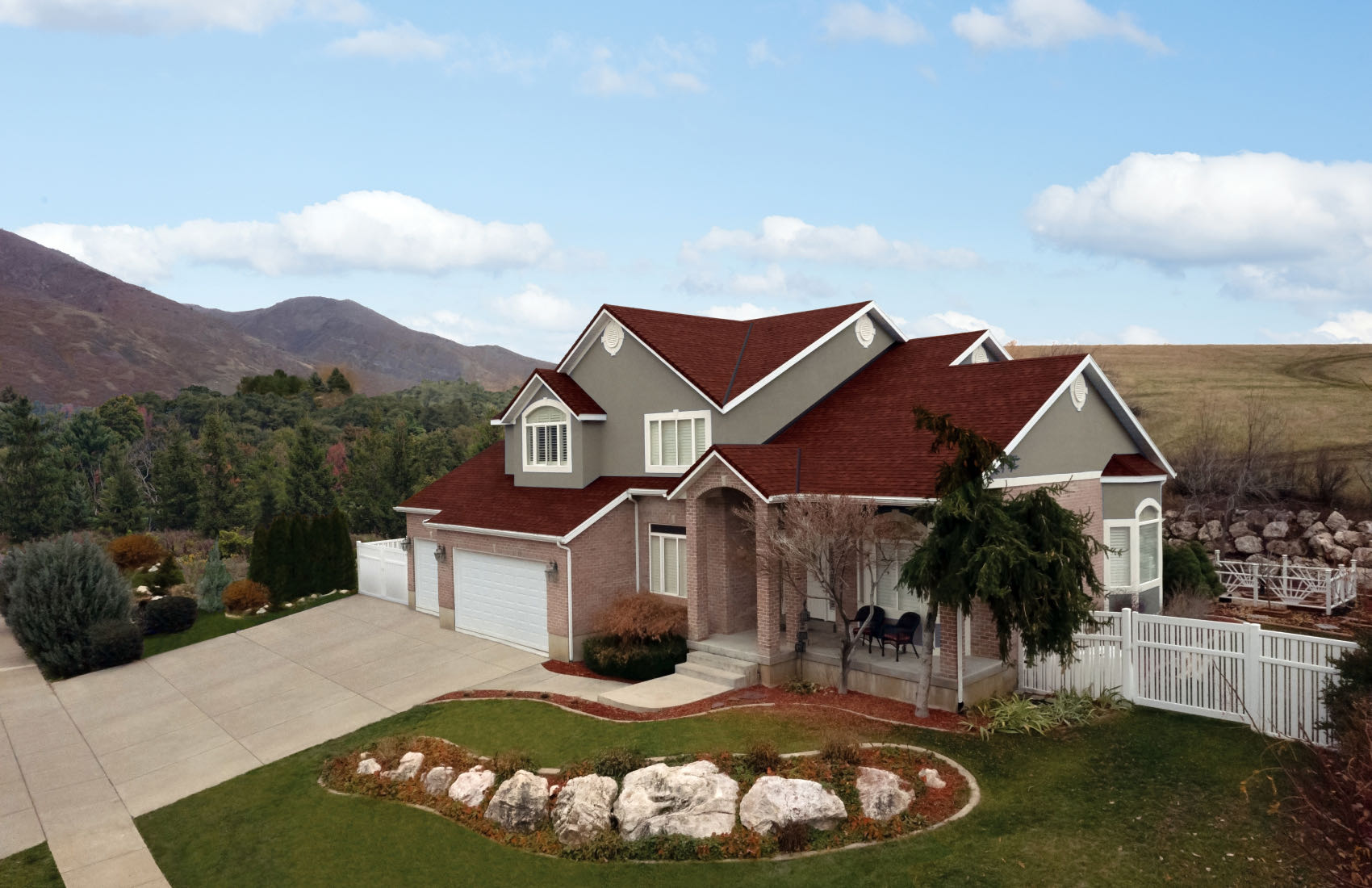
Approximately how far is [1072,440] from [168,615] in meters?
27.5

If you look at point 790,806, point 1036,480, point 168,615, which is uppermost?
point 1036,480

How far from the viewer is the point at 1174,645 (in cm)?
1429

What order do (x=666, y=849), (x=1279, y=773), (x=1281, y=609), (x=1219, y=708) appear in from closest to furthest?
1. (x=666, y=849)
2. (x=1279, y=773)
3. (x=1219, y=708)
4. (x=1281, y=609)

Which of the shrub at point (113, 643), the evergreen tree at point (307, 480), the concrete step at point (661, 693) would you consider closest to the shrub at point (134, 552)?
the evergreen tree at point (307, 480)

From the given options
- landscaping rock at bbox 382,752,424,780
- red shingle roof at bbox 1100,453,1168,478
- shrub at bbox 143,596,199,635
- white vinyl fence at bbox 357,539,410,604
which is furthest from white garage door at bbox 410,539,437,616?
red shingle roof at bbox 1100,453,1168,478

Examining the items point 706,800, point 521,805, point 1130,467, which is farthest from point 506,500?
point 1130,467

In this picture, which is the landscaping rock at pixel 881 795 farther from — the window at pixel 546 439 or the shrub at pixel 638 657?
the window at pixel 546 439

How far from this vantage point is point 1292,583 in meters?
28.2

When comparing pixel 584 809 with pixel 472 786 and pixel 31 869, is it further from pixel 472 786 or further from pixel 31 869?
pixel 31 869

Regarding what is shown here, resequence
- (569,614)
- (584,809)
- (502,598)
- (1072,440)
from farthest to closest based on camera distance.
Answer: (502,598) → (569,614) → (1072,440) → (584,809)

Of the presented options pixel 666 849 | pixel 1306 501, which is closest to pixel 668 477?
pixel 666 849

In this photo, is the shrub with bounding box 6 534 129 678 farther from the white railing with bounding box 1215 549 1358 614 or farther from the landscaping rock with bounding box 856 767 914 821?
the white railing with bounding box 1215 549 1358 614

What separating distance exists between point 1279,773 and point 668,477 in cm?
1394

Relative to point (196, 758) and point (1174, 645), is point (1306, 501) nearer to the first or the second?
point (1174, 645)
